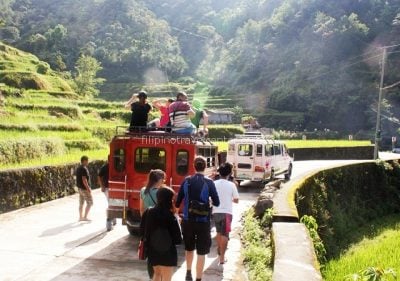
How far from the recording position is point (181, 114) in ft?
34.5

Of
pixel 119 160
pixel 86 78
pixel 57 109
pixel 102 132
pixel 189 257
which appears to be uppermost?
pixel 86 78

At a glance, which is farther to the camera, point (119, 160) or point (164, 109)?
point (164, 109)

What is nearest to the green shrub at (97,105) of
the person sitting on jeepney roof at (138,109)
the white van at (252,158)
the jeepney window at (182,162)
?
the white van at (252,158)

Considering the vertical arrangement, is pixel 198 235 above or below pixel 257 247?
above

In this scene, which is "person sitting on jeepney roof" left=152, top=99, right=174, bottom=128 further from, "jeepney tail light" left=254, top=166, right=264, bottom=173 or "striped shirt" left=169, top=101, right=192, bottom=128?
"jeepney tail light" left=254, top=166, right=264, bottom=173

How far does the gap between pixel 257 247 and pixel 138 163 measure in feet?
10.1

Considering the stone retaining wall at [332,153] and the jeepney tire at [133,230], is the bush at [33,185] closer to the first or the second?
the jeepney tire at [133,230]

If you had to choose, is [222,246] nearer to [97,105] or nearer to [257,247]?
[257,247]

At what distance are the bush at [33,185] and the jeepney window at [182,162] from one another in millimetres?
5764

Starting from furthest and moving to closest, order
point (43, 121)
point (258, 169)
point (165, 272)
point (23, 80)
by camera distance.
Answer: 1. point (23, 80)
2. point (43, 121)
3. point (258, 169)
4. point (165, 272)

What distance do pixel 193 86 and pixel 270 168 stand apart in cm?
10003

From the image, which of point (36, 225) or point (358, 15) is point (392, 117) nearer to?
point (358, 15)

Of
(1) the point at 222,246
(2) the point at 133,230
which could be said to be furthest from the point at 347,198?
(1) the point at 222,246

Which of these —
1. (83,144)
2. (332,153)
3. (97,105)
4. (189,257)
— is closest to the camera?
(189,257)
